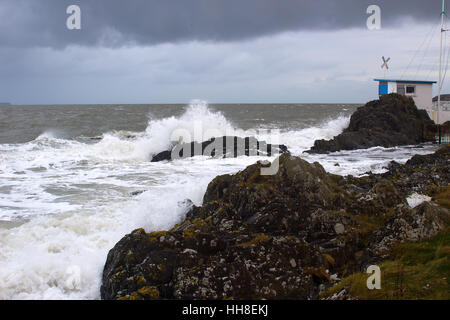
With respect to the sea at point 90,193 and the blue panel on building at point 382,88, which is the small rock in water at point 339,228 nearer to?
the sea at point 90,193

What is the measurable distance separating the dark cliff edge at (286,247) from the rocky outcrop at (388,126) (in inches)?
709

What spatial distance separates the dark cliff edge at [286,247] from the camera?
5090 mm

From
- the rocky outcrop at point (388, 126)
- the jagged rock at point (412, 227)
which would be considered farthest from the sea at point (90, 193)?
Answer: the jagged rock at point (412, 227)

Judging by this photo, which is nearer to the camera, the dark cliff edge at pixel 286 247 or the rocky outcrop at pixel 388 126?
the dark cliff edge at pixel 286 247

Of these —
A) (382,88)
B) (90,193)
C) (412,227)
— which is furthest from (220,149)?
(382,88)

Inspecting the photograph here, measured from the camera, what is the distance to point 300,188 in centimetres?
783

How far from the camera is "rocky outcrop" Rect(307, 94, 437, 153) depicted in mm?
26047

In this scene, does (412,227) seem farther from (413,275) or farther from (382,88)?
(382,88)

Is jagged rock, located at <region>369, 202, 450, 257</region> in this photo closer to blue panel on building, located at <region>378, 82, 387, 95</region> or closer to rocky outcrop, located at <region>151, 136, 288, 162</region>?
rocky outcrop, located at <region>151, 136, 288, 162</region>

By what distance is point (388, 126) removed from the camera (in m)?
28.6

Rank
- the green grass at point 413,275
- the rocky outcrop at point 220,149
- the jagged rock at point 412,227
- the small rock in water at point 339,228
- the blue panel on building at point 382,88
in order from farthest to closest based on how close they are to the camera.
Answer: the blue panel on building at point 382,88
the rocky outcrop at point 220,149
the small rock in water at point 339,228
the jagged rock at point 412,227
the green grass at point 413,275

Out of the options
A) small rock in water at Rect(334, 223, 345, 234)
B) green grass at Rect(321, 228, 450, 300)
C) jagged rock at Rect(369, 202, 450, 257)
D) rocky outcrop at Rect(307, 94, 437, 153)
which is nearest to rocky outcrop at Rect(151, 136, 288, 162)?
rocky outcrop at Rect(307, 94, 437, 153)

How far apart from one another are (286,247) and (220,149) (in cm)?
1783

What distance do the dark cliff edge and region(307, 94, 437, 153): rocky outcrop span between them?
1801cm
